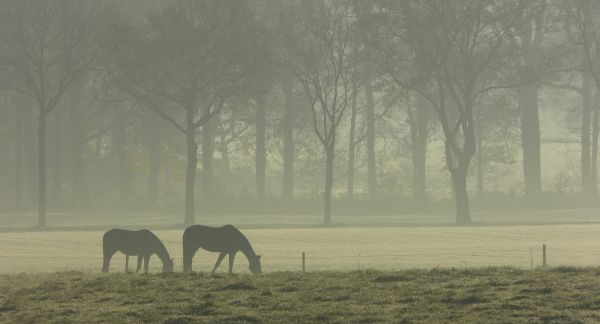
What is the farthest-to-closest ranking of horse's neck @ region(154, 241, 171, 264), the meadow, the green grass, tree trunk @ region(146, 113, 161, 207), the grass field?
tree trunk @ region(146, 113, 161, 207) → the green grass → the grass field → horse's neck @ region(154, 241, 171, 264) → the meadow

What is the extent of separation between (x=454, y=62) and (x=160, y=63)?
56.9 feet

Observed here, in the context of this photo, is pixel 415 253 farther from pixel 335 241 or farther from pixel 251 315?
pixel 251 315

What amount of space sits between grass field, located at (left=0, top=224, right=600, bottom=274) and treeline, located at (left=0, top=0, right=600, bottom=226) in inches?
372

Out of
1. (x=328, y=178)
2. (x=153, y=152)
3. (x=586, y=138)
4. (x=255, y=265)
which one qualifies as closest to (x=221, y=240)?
(x=255, y=265)

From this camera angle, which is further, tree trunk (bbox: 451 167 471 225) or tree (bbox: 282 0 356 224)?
tree (bbox: 282 0 356 224)

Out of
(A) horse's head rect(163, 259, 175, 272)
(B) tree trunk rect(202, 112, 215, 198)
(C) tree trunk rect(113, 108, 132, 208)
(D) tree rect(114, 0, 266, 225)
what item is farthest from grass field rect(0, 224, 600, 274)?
(C) tree trunk rect(113, 108, 132, 208)

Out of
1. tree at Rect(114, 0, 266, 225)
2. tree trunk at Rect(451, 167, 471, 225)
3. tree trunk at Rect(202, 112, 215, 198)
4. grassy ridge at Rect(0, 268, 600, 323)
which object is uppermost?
tree at Rect(114, 0, 266, 225)

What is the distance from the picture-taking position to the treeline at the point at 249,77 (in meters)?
60.8

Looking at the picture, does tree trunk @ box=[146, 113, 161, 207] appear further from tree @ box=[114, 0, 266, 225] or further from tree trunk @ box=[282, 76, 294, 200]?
tree @ box=[114, 0, 266, 225]

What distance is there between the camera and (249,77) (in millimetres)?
61625

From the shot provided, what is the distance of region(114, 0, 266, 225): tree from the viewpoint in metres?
60.6

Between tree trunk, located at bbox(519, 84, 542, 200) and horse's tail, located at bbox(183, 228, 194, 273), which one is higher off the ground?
tree trunk, located at bbox(519, 84, 542, 200)

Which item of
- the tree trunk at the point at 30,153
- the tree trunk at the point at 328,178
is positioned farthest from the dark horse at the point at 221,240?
the tree trunk at the point at 30,153

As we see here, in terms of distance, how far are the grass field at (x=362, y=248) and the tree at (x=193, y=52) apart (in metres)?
10.2
